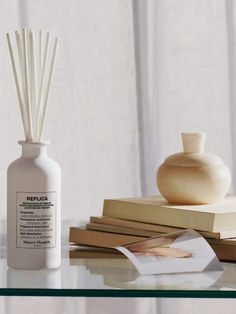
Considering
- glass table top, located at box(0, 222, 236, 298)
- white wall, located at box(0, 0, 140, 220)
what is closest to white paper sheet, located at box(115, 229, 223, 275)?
glass table top, located at box(0, 222, 236, 298)

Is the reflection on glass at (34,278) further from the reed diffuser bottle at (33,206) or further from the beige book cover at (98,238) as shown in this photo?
the beige book cover at (98,238)

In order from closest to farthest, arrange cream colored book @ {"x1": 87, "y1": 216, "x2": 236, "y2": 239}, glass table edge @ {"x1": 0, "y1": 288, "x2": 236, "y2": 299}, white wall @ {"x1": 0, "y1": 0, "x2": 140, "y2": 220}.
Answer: glass table edge @ {"x1": 0, "y1": 288, "x2": 236, "y2": 299} → cream colored book @ {"x1": 87, "y1": 216, "x2": 236, "y2": 239} → white wall @ {"x1": 0, "y1": 0, "x2": 140, "y2": 220}

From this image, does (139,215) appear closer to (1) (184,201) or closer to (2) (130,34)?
(1) (184,201)

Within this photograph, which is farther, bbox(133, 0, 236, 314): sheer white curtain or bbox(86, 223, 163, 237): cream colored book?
bbox(133, 0, 236, 314): sheer white curtain

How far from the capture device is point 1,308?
188 cm

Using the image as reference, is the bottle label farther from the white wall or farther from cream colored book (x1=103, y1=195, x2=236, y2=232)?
the white wall

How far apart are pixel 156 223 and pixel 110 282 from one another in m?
0.21

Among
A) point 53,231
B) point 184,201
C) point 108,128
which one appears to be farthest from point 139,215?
point 108,128

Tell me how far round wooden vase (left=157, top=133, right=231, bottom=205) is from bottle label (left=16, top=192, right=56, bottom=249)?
228 mm

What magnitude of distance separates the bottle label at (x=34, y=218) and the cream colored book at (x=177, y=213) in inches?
7.3

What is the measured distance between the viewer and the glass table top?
0.88 metres

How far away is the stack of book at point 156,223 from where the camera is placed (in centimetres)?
104

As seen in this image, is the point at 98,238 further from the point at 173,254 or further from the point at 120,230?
the point at 173,254

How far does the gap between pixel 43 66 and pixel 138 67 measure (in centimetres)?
90
